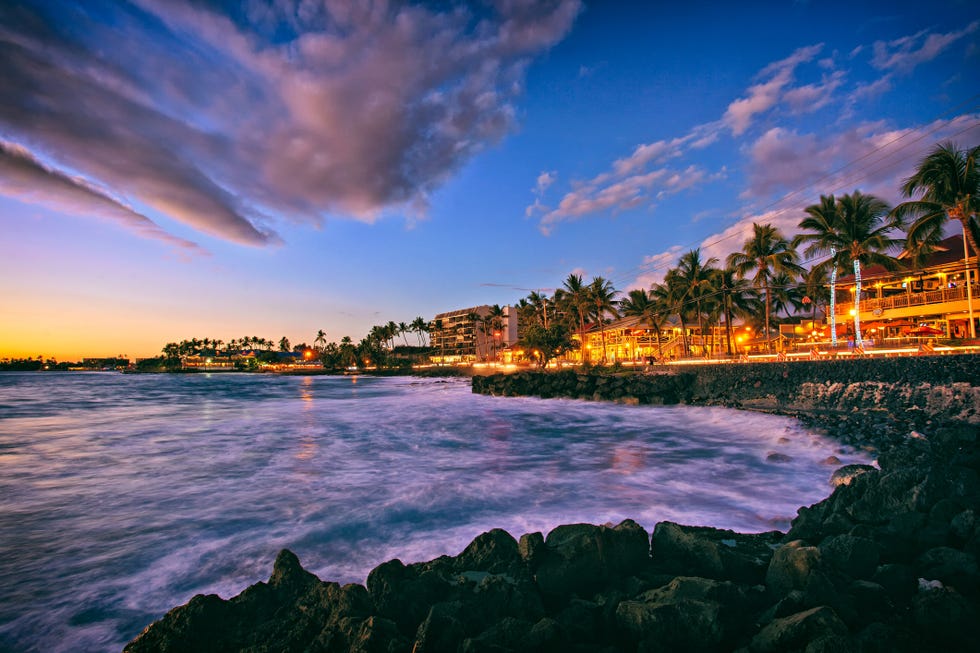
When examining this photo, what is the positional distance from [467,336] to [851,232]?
12256cm

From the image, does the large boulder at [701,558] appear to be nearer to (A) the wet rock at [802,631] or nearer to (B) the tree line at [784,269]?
(A) the wet rock at [802,631]

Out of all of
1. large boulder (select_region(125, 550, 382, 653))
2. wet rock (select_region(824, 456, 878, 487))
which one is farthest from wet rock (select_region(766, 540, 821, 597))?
wet rock (select_region(824, 456, 878, 487))

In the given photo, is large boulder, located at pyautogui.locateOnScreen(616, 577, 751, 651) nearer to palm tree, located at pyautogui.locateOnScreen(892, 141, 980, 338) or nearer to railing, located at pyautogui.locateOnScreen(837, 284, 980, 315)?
palm tree, located at pyautogui.locateOnScreen(892, 141, 980, 338)

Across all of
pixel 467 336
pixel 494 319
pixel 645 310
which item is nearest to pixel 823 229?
pixel 645 310

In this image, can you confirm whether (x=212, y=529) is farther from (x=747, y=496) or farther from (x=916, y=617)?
(x=747, y=496)

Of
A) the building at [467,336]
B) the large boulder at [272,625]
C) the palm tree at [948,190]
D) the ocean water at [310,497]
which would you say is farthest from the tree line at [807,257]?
the building at [467,336]

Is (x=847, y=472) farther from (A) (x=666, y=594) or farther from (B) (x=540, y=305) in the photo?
(B) (x=540, y=305)

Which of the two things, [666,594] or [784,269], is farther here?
[784,269]

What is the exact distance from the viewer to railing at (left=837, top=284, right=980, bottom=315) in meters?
31.4

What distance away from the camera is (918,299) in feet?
112

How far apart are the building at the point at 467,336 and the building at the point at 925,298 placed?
8469 cm

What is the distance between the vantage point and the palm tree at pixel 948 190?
24672 millimetres

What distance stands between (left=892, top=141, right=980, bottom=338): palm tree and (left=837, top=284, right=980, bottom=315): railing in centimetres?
665

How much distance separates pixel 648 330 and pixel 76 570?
200 ft
